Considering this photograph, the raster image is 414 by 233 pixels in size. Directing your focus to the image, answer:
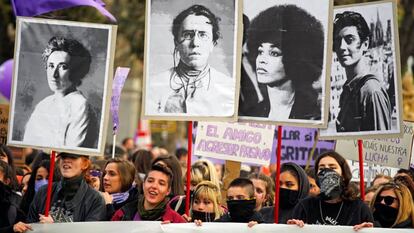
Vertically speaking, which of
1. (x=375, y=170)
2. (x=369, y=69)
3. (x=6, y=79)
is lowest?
(x=375, y=170)

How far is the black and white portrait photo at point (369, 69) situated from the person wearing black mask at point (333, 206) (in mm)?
466

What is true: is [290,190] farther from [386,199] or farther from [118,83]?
[118,83]

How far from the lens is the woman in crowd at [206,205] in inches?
399

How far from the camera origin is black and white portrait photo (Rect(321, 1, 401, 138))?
387 inches

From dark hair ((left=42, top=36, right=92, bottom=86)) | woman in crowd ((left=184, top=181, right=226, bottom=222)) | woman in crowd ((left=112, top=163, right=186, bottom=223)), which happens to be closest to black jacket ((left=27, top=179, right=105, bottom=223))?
woman in crowd ((left=112, top=163, right=186, bottom=223))

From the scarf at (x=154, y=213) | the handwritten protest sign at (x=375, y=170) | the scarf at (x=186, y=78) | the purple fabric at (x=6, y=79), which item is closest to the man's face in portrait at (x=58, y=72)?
the scarf at (x=186, y=78)

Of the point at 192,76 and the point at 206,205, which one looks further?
the point at 206,205

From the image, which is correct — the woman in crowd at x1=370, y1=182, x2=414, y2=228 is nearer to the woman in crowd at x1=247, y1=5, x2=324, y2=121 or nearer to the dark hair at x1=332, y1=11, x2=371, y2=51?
the woman in crowd at x1=247, y1=5, x2=324, y2=121

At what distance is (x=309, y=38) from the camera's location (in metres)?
9.62

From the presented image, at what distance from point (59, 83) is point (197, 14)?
1175 mm

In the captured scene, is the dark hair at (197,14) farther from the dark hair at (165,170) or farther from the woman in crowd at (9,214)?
the woman in crowd at (9,214)

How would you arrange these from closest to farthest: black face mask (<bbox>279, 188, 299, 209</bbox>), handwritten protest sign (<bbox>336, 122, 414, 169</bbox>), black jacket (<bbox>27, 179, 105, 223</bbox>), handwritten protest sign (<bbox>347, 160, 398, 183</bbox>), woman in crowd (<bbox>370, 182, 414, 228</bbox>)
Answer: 1. black jacket (<bbox>27, 179, 105, 223</bbox>)
2. woman in crowd (<bbox>370, 182, 414, 228</bbox>)
3. black face mask (<bbox>279, 188, 299, 209</bbox>)
4. handwritten protest sign (<bbox>336, 122, 414, 169</bbox>)
5. handwritten protest sign (<bbox>347, 160, 398, 183</bbox>)

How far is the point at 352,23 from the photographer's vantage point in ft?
32.4

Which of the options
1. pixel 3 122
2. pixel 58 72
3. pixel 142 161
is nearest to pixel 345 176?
pixel 58 72
